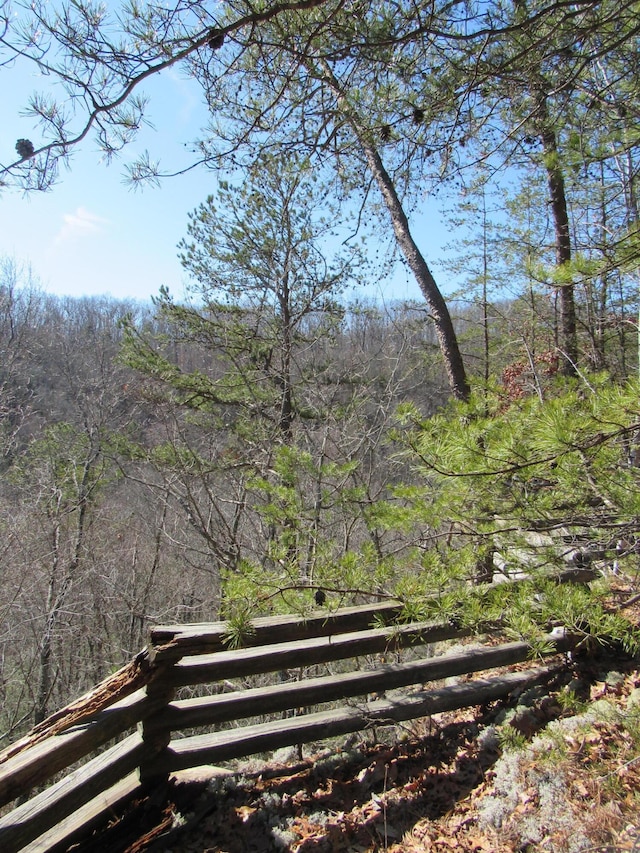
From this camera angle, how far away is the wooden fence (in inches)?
85.1

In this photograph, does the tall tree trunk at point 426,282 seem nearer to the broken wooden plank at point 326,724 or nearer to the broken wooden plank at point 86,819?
the broken wooden plank at point 326,724

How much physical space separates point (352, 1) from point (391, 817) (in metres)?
4.37

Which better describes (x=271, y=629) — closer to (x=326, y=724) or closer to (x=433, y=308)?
(x=326, y=724)

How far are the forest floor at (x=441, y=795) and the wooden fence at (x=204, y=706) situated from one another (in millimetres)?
162

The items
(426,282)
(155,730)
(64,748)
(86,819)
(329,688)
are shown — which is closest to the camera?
(64,748)

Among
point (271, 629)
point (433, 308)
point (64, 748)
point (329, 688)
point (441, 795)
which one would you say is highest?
point (433, 308)

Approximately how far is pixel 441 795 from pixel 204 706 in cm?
134

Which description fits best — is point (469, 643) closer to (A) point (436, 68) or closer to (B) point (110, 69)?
(A) point (436, 68)

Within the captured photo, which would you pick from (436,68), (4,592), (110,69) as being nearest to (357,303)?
(436,68)

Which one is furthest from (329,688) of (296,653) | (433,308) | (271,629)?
(433,308)

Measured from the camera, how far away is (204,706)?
2834 millimetres

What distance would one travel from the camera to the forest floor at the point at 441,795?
2199 millimetres

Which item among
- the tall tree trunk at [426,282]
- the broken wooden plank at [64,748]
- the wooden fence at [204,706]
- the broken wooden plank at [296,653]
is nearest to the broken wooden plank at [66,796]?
the wooden fence at [204,706]

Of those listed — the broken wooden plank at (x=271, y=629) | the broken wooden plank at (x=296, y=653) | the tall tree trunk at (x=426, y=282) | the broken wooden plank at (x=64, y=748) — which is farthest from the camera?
the tall tree trunk at (x=426, y=282)
